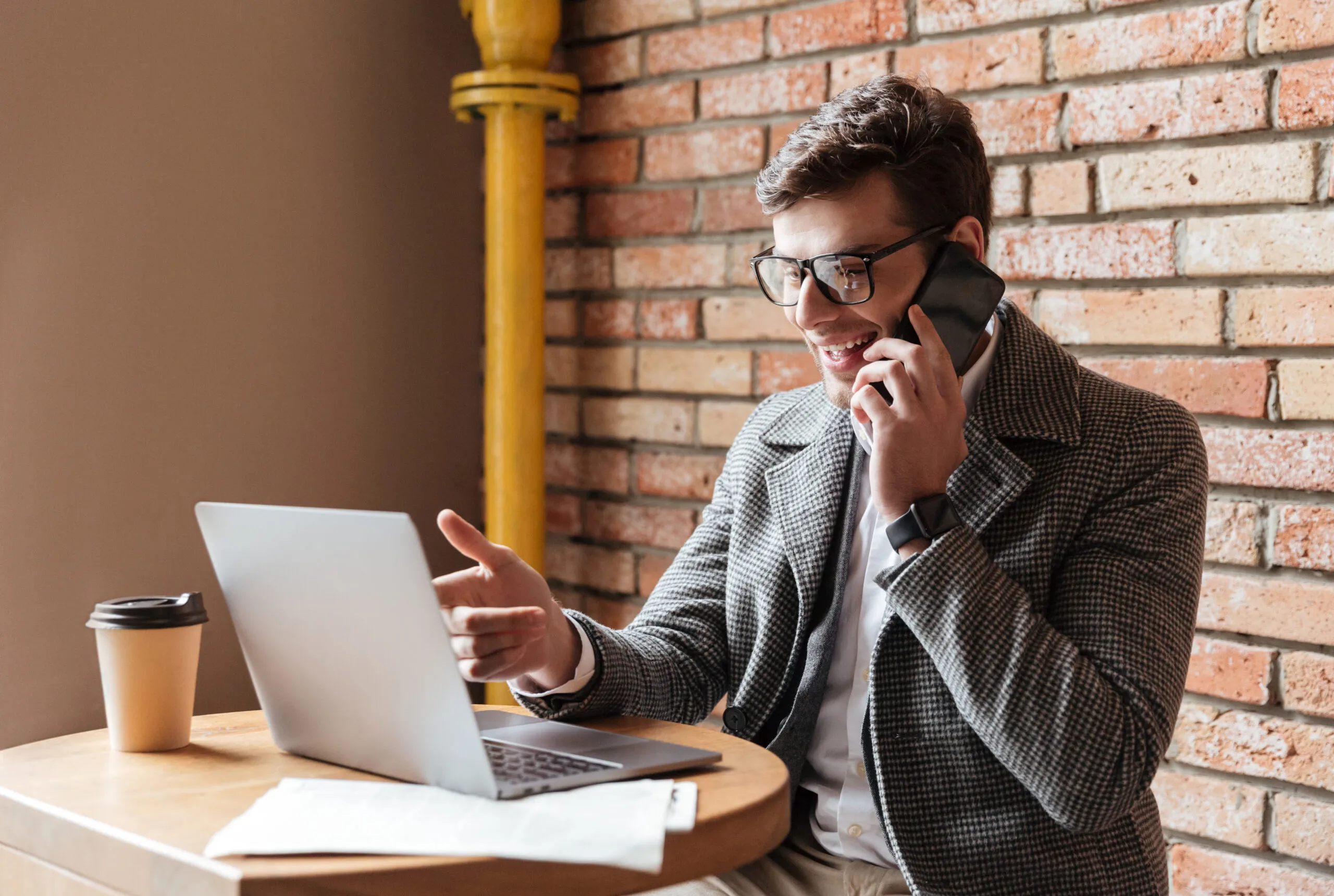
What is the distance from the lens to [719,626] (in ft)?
5.41

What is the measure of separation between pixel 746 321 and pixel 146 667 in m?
1.22

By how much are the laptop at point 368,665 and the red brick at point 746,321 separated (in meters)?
1.03

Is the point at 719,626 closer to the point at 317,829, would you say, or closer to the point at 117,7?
the point at 317,829

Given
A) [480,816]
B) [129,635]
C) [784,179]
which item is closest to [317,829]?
[480,816]

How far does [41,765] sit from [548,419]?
1.41 meters

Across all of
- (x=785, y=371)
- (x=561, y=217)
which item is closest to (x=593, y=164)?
(x=561, y=217)

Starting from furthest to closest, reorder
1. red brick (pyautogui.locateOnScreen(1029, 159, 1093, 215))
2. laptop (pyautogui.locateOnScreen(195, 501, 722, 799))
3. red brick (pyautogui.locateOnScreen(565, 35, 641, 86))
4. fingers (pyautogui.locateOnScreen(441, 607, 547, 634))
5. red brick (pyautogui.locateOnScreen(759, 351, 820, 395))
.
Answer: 1. red brick (pyautogui.locateOnScreen(565, 35, 641, 86))
2. red brick (pyautogui.locateOnScreen(759, 351, 820, 395))
3. red brick (pyautogui.locateOnScreen(1029, 159, 1093, 215))
4. fingers (pyautogui.locateOnScreen(441, 607, 547, 634))
5. laptop (pyautogui.locateOnScreen(195, 501, 722, 799))

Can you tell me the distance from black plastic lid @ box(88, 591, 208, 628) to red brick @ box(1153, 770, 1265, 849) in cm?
124

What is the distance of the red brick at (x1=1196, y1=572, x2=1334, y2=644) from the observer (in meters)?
1.63

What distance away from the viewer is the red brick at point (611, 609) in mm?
2402

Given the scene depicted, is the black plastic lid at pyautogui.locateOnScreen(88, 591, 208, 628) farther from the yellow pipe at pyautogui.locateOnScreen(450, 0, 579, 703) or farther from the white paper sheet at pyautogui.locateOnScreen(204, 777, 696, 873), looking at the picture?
the yellow pipe at pyautogui.locateOnScreen(450, 0, 579, 703)

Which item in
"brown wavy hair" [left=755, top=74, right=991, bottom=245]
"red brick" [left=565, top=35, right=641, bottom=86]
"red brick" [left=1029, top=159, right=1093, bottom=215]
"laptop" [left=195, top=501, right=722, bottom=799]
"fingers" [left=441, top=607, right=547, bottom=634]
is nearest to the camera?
"laptop" [left=195, top=501, right=722, bottom=799]

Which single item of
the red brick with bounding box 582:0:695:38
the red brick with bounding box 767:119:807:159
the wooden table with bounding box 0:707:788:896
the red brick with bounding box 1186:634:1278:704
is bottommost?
the red brick with bounding box 1186:634:1278:704

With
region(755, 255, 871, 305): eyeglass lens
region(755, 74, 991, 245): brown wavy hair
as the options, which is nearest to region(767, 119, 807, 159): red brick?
region(755, 74, 991, 245): brown wavy hair
